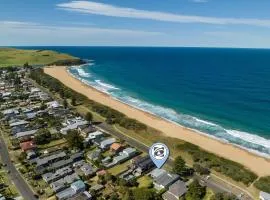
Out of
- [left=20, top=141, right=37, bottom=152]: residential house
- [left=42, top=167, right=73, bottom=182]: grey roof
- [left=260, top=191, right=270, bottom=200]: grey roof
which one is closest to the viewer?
[left=260, top=191, right=270, bottom=200]: grey roof

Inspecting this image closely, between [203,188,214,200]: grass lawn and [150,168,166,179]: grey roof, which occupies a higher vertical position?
[150,168,166,179]: grey roof

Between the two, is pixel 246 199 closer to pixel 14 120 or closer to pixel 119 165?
pixel 119 165

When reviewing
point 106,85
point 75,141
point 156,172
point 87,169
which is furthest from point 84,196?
point 106,85

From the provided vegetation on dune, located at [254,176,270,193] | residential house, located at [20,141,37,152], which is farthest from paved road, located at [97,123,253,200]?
residential house, located at [20,141,37,152]

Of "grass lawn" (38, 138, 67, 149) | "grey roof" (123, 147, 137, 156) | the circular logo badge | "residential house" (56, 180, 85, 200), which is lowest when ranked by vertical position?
"residential house" (56, 180, 85, 200)

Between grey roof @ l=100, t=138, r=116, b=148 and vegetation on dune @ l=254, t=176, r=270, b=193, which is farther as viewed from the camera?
grey roof @ l=100, t=138, r=116, b=148

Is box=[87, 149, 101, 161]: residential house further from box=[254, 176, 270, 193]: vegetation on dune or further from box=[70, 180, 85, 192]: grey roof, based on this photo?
box=[254, 176, 270, 193]: vegetation on dune

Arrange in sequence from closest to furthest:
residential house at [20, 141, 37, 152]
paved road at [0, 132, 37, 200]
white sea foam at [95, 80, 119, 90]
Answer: paved road at [0, 132, 37, 200]
residential house at [20, 141, 37, 152]
white sea foam at [95, 80, 119, 90]
